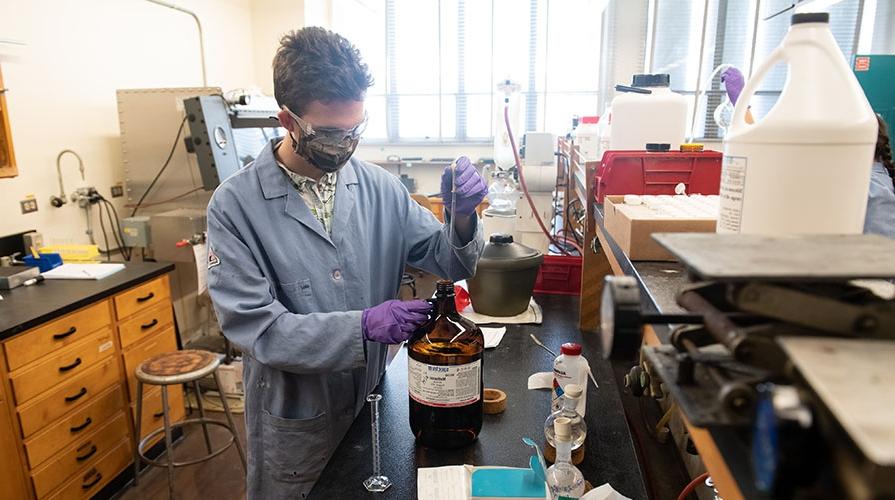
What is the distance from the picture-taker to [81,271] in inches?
94.8

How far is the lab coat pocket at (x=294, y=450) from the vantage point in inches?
51.5

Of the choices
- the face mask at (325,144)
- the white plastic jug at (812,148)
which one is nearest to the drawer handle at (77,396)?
the face mask at (325,144)

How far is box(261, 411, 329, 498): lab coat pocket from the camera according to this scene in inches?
51.5

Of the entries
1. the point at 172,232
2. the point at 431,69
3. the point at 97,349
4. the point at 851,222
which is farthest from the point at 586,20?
the point at 851,222

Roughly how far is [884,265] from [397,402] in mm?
1074

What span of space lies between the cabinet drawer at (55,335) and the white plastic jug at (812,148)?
7.24 ft

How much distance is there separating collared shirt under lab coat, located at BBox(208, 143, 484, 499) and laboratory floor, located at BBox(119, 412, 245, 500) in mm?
1190

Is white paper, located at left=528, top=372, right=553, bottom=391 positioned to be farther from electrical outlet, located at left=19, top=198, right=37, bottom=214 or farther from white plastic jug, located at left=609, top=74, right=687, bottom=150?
electrical outlet, located at left=19, top=198, right=37, bottom=214

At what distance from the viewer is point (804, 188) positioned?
0.49 m

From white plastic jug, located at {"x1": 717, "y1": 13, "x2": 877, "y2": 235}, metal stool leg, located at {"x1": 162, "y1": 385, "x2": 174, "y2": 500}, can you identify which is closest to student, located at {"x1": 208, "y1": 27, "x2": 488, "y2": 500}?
white plastic jug, located at {"x1": 717, "y1": 13, "x2": 877, "y2": 235}

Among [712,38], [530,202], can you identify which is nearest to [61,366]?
[530,202]

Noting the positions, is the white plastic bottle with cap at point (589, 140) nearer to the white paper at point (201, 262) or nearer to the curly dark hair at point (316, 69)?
the curly dark hair at point (316, 69)

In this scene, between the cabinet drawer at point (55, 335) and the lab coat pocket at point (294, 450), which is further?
the cabinet drawer at point (55, 335)

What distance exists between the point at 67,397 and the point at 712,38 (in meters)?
5.45
